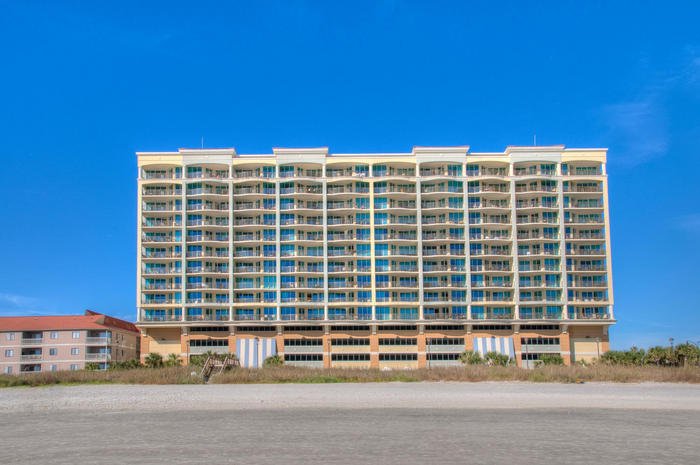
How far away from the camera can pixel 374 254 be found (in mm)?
104562

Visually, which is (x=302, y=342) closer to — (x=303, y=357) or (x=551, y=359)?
(x=303, y=357)

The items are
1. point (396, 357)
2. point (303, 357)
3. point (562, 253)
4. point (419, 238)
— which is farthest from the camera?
point (419, 238)

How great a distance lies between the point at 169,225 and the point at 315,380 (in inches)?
2246

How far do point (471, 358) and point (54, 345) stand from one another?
58.4 m

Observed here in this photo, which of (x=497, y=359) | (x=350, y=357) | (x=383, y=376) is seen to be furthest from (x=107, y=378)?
(x=350, y=357)

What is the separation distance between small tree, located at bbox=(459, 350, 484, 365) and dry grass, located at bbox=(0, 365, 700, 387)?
124ft

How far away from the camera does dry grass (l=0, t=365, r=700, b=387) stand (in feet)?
167

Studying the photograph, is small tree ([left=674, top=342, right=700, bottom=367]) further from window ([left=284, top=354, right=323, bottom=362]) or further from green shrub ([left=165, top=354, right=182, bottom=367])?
green shrub ([left=165, top=354, right=182, bottom=367])

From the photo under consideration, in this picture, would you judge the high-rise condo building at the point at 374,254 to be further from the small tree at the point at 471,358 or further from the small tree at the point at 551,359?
the small tree at the point at 471,358

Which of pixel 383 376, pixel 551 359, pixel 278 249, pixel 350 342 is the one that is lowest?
pixel 551 359

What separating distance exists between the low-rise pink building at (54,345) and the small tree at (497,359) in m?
52.3

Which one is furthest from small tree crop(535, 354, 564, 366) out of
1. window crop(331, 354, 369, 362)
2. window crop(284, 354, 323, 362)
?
window crop(284, 354, 323, 362)

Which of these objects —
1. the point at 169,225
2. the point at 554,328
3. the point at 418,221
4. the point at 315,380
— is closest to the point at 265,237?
the point at 169,225

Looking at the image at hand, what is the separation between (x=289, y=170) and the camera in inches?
4163
